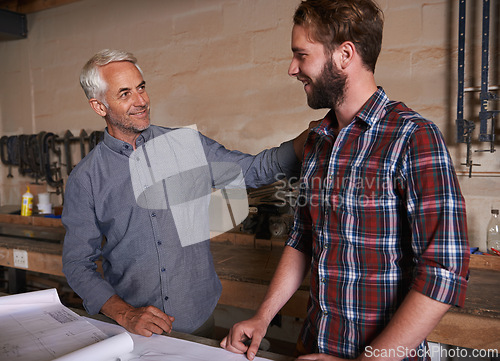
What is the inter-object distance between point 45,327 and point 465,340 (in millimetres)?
1430

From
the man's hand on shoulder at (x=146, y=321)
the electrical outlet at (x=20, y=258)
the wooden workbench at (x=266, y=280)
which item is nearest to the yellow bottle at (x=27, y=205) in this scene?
the wooden workbench at (x=266, y=280)

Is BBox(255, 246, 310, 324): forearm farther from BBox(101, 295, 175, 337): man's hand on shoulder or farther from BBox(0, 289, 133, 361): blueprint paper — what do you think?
BBox(0, 289, 133, 361): blueprint paper

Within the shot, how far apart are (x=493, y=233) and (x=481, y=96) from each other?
68 cm

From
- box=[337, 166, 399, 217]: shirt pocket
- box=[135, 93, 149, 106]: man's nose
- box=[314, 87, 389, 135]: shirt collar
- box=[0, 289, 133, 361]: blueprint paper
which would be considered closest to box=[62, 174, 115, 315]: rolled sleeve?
box=[0, 289, 133, 361]: blueprint paper

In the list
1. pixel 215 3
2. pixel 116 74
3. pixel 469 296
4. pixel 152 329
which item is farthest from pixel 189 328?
pixel 215 3

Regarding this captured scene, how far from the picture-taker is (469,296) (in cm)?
164

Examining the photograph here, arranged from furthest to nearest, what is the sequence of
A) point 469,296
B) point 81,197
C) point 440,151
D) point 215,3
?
point 215,3
point 469,296
point 81,197
point 440,151

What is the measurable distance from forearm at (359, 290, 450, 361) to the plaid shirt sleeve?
0.07 ft

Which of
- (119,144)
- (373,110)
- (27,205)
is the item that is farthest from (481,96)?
(27,205)

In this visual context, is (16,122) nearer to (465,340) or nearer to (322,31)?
(322,31)

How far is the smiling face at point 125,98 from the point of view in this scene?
5.11ft

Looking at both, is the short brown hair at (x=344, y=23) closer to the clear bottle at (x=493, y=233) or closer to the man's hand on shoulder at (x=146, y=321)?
the man's hand on shoulder at (x=146, y=321)

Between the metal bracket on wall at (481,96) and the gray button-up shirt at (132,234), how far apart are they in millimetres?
1035

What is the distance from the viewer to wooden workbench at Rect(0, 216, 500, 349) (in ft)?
4.96
